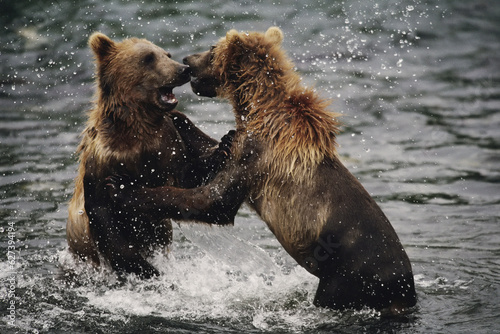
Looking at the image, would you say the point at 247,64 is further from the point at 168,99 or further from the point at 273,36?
the point at 168,99

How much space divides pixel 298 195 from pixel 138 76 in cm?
160

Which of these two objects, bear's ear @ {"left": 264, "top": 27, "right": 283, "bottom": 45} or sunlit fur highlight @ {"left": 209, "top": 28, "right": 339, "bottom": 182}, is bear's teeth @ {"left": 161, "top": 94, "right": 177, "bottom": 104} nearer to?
sunlit fur highlight @ {"left": 209, "top": 28, "right": 339, "bottom": 182}

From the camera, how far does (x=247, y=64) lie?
6.14 m

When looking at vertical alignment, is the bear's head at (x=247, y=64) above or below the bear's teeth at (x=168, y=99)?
above

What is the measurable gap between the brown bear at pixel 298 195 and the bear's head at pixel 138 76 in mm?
511

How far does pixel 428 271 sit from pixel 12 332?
3.74 m

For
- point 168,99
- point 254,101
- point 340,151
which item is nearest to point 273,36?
point 254,101

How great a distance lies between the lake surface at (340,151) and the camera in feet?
20.7

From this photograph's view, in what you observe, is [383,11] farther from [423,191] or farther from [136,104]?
[136,104]

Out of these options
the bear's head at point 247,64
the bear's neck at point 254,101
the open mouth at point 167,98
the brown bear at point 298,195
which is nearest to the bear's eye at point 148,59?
the open mouth at point 167,98

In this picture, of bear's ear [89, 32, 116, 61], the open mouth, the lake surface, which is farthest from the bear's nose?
the lake surface

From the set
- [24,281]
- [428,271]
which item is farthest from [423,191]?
[24,281]

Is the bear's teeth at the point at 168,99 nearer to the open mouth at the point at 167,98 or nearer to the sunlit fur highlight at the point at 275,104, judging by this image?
the open mouth at the point at 167,98

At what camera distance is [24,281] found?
6.89 metres
